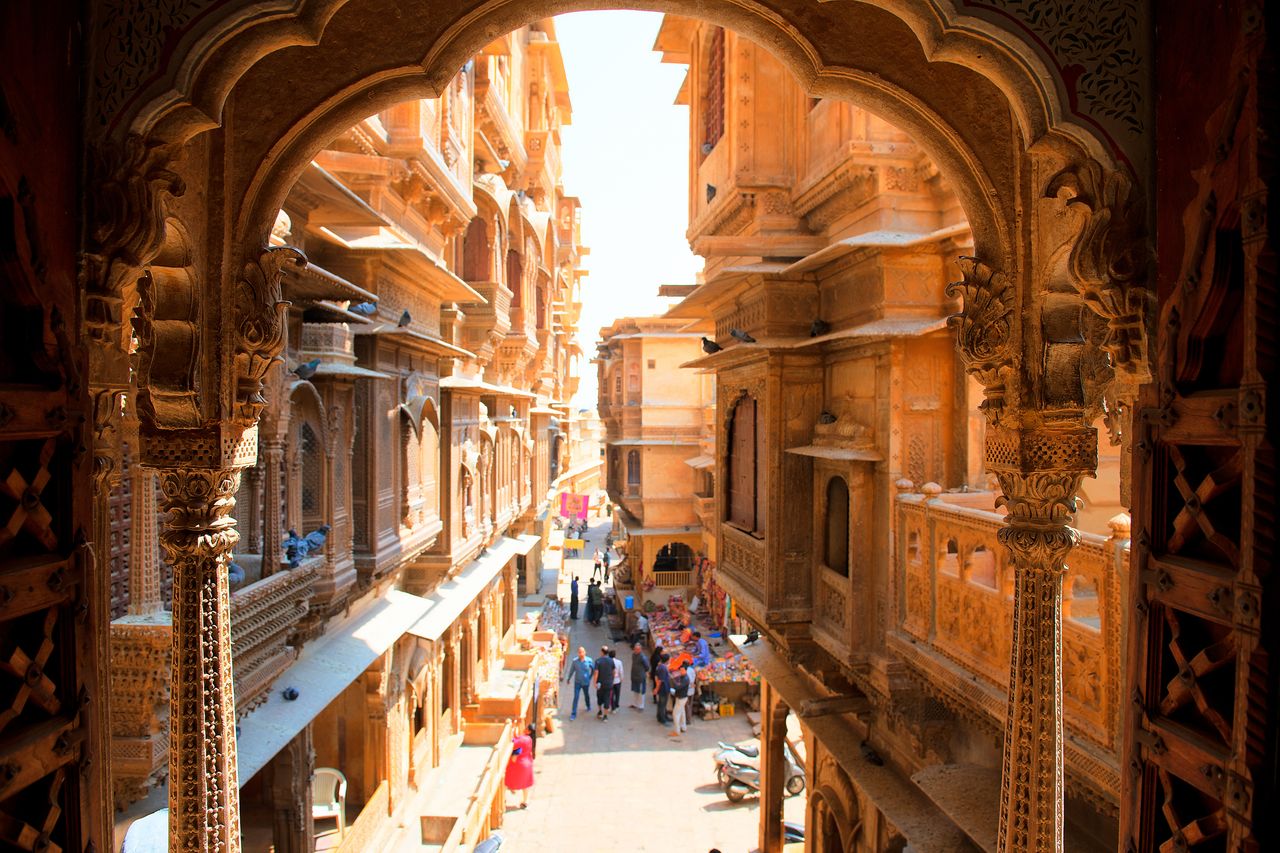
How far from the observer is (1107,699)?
407 centimetres

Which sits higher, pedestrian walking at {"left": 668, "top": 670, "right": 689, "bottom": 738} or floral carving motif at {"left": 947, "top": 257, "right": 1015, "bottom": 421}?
floral carving motif at {"left": 947, "top": 257, "right": 1015, "bottom": 421}

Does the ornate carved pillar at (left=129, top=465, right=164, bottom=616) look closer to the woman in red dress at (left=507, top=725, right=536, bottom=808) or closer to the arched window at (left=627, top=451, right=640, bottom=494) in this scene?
the woman in red dress at (left=507, top=725, right=536, bottom=808)

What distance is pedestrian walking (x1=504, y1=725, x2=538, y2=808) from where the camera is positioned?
13383mm

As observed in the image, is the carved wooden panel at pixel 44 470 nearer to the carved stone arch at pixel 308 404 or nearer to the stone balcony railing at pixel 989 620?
the stone balcony railing at pixel 989 620

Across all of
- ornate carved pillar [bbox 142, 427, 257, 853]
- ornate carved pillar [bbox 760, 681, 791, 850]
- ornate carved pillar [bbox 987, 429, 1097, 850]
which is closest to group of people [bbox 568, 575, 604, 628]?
ornate carved pillar [bbox 760, 681, 791, 850]

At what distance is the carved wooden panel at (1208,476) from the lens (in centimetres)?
184

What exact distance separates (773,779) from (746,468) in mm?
4495

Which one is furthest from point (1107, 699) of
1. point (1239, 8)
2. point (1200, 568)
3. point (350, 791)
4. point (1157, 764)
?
point (350, 791)

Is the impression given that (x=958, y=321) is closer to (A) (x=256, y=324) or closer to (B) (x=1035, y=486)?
(B) (x=1035, y=486)

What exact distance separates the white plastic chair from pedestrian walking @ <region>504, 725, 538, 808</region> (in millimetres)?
3668

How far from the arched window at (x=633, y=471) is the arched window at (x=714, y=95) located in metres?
16.2

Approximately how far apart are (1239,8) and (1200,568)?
4.77 ft

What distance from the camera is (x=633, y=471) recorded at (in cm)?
2738

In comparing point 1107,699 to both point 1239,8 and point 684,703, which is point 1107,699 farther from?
point 684,703
